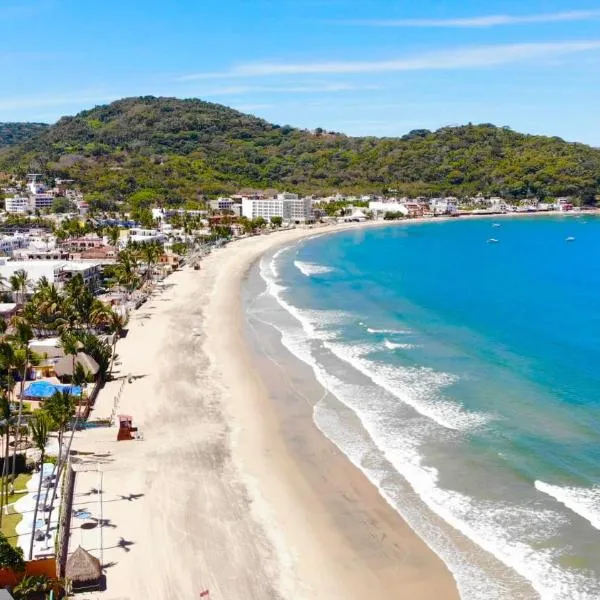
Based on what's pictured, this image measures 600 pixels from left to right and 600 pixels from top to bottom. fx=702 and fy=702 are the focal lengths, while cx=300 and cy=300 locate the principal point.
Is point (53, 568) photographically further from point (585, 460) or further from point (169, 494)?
point (585, 460)

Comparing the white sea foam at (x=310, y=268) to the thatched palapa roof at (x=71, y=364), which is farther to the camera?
the white sea foam at (x=310, y=268)

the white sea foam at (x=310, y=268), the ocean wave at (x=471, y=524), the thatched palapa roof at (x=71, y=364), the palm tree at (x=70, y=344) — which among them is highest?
the palm tree at (x=70, y=344)

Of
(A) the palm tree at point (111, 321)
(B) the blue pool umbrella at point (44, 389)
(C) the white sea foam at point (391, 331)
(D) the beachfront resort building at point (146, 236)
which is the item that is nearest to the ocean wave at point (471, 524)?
(B) the blue pool umbrella at point (44, 389)

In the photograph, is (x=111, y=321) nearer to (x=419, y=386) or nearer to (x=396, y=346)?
(x=396, y=346)

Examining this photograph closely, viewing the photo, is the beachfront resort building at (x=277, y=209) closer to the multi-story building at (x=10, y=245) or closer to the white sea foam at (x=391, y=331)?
the multi-story building at (x=10, y=245)

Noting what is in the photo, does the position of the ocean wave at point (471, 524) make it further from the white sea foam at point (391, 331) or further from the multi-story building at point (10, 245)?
the multi-story building at point (10, 245)

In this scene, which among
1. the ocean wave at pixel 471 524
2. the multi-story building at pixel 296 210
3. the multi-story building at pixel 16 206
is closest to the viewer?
the ocean wave at pixel 471 524

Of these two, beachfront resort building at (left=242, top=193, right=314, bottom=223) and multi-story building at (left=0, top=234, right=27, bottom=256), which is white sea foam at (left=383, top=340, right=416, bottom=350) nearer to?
multi-story building at (left=0, top=234, right=27, bottom=256)

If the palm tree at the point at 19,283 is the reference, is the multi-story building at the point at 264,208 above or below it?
above

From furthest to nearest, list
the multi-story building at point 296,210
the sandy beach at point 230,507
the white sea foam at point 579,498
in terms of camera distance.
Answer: the multi-story building at point 296,210 < the white sea foam at point 579,498 < the sandy beach at point 230,507
